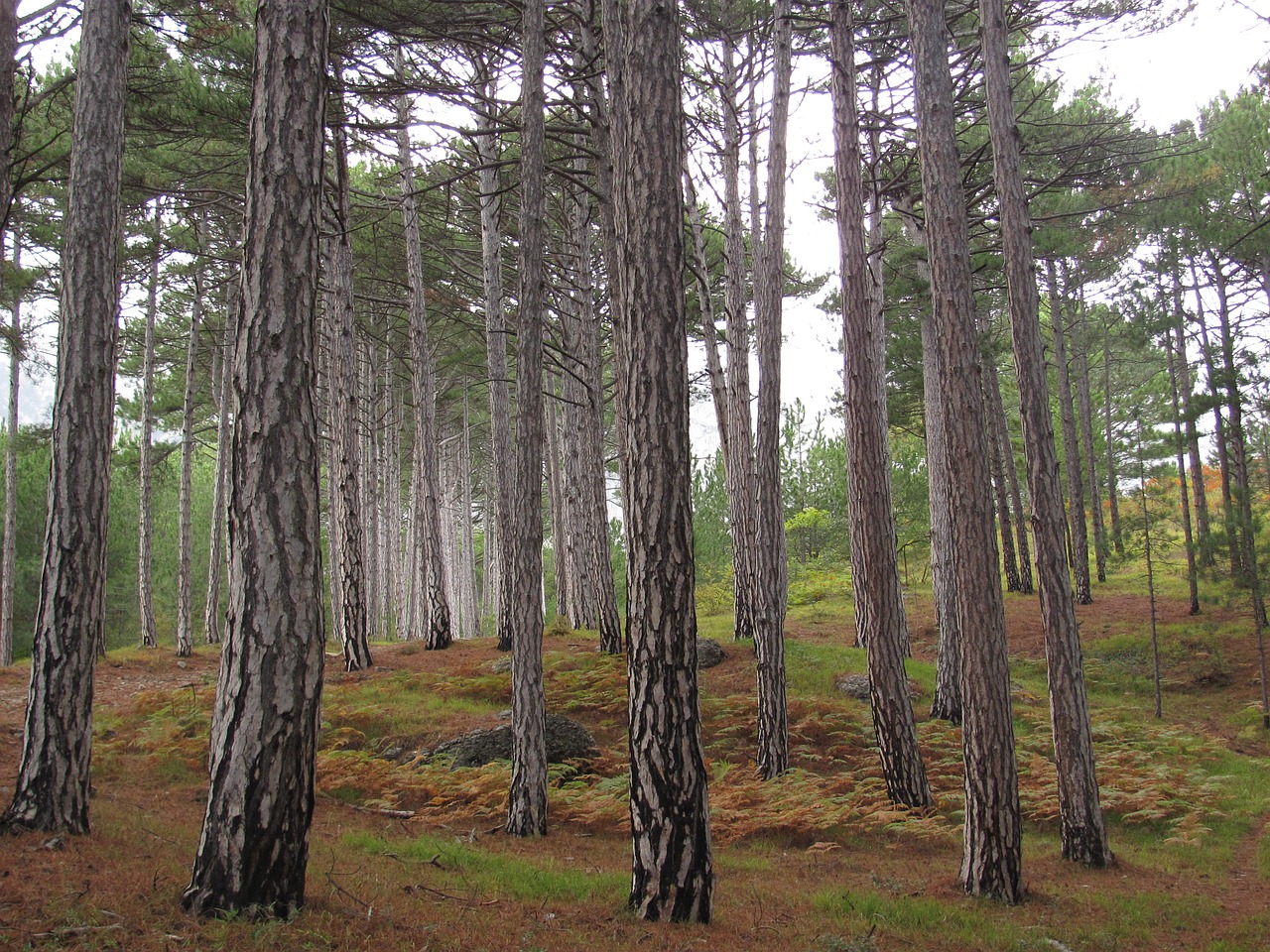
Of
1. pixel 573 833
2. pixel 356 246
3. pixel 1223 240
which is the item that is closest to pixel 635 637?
pixel 573 833

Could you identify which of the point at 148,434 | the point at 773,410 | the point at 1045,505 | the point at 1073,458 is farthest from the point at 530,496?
the point at 1073,458

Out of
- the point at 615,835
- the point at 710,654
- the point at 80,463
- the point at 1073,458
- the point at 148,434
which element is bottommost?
the point at 615,835

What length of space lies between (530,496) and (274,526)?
134 inches

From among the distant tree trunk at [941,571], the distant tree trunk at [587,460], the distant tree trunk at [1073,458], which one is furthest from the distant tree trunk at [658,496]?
the distant tree trunk at [1073,458]

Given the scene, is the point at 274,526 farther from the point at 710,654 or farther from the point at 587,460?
the point at 587,460

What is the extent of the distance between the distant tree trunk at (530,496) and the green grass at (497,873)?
2.84 feet

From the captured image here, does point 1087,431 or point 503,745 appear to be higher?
point 1087,431

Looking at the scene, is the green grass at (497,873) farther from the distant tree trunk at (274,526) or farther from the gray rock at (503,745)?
the gray rock at (503,745)

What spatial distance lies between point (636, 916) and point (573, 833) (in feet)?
9.45

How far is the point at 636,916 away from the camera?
475 cm

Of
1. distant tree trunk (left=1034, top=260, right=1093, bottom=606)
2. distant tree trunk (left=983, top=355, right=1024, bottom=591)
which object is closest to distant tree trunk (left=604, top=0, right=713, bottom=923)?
distant tree trunk (left=983, top=355, right=1024, bottom=591)

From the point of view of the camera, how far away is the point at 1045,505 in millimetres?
7375

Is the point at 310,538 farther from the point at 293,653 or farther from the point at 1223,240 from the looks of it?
the point at 1223,240

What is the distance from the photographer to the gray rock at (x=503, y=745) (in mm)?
9305
